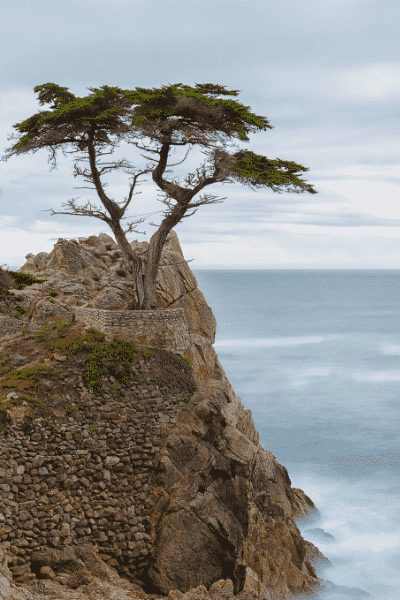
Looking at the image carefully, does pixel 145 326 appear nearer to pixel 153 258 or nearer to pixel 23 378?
pixel 153 258

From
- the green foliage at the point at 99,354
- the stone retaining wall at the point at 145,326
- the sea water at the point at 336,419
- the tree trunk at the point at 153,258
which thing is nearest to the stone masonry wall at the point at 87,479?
the green foliage at the point at 99,354

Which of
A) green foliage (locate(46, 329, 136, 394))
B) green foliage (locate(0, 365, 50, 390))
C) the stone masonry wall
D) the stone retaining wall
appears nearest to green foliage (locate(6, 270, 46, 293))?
the stone retaining wall

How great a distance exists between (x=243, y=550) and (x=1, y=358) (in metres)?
11.0

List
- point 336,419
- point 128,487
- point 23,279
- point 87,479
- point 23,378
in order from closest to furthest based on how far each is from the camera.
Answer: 1. point 87,479
2. point 128,487
3. point 23,378
4. point 23,279
5. point 336,419

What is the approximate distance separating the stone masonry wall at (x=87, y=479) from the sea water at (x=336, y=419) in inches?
458

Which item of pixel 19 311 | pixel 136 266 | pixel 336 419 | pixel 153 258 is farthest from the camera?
pixel 336 419

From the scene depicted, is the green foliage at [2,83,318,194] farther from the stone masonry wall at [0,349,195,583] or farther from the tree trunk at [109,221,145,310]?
the stone masonry wall at [0,349,195,583]

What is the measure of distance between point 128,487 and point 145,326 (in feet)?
19.5

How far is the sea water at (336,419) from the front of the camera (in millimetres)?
27984

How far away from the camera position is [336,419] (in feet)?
168

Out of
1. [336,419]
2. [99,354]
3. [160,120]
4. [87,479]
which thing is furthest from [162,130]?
[336,419]

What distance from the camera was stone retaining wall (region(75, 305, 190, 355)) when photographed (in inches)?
722

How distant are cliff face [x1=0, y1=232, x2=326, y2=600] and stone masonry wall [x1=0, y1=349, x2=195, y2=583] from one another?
0.10 ft

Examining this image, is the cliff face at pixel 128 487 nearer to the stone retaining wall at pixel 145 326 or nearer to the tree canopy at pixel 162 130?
the stone retaining wall at pixel 145 326
